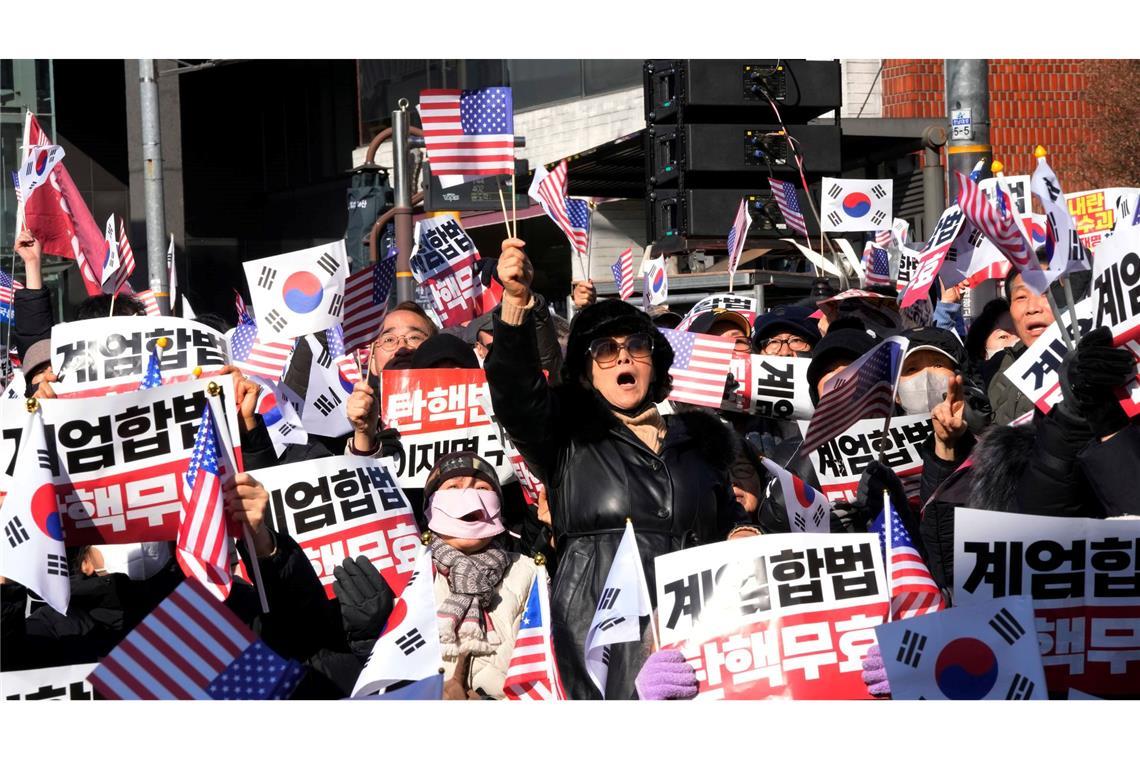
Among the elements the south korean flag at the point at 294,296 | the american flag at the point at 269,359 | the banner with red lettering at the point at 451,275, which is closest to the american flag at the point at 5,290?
the american flag at the point at 269,359

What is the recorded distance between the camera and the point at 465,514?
530cm

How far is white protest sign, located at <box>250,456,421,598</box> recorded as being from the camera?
5.97 m

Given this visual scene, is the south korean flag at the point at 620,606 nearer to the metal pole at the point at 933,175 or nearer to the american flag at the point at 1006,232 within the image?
the american flag at the point at 1006,232

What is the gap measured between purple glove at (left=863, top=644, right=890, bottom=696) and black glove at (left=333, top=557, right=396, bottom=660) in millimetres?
1542

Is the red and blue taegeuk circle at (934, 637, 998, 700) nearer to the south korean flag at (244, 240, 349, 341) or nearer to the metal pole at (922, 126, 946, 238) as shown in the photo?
the south korean flag at (244, 240, 349, 341)

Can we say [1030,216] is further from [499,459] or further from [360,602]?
[360,602]

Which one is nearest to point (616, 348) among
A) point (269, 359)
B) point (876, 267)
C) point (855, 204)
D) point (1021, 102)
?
point (269, 359)

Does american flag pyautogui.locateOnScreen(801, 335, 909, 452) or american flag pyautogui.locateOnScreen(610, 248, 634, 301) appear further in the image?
american flag pyautogui.locateOnScreen(610, 248, 634, 301)

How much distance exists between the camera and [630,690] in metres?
4.72

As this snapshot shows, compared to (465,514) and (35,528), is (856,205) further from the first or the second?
(35,528)

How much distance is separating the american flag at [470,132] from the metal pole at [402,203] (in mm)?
5694

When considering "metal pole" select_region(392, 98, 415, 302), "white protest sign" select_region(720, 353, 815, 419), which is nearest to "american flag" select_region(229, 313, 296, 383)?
"white protest sign" select_region(720, 353, 815, 419)

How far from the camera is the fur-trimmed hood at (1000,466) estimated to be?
491 cm

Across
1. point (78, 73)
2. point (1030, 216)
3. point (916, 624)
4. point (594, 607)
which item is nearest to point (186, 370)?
point (594, 607)
